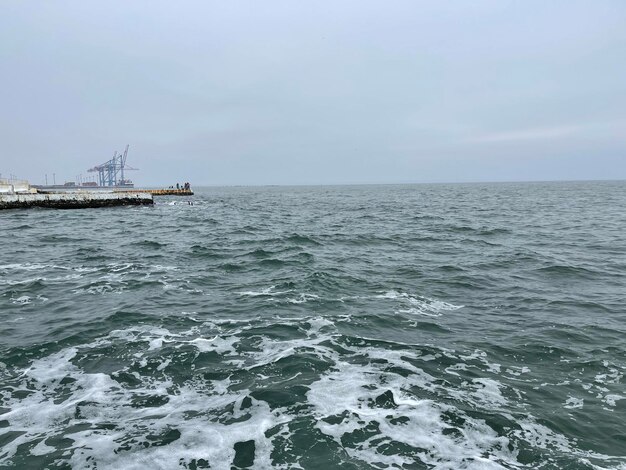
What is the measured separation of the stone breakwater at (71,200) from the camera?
47.0 m

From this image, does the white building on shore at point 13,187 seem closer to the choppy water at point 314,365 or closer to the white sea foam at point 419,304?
the choppy water at point 314,365

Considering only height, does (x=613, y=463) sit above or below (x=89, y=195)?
below

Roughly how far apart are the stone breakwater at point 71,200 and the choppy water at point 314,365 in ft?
117

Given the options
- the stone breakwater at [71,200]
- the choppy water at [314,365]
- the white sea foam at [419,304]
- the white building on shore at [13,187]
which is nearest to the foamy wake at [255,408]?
the choppy water at [314,365]

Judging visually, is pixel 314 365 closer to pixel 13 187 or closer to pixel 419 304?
pixel 419 304

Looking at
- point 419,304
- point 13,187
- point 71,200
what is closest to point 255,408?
point 419,304

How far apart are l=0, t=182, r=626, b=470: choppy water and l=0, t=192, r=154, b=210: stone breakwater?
117 ft

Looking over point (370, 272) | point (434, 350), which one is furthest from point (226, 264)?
point (434, 350)

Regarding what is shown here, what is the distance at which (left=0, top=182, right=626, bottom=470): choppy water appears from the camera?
607cm

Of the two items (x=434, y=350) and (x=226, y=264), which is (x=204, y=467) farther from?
(x=226, y=264)

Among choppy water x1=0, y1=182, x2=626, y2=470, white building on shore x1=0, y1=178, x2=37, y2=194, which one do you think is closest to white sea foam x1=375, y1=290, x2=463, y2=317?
choppy water x1=0, y1=182, x2=626, y2=470

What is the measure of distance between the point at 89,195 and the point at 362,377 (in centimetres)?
5791

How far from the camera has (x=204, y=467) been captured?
5.64 metres

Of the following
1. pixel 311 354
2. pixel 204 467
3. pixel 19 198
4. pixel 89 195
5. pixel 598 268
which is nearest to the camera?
pixel 204 467
